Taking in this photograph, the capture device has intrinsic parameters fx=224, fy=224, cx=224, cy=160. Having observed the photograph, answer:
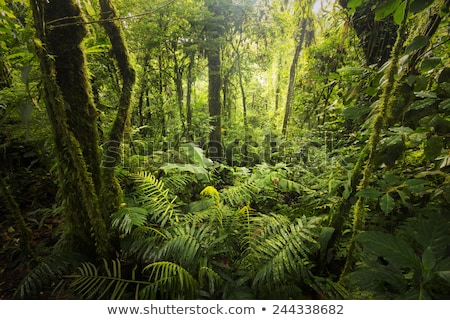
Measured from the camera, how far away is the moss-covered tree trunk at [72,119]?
159cm

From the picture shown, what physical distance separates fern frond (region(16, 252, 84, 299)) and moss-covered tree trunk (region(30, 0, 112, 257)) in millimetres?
114

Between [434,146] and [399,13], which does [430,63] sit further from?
[434,146]

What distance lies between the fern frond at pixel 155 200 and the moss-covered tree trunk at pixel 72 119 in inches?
17.3

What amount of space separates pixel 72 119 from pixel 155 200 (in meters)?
1.06

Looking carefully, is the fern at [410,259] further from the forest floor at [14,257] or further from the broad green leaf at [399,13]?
the forest floor at [14,257]

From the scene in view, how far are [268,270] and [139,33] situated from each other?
183 inches

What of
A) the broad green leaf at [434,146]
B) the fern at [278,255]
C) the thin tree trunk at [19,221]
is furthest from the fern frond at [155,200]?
the broad green leaf at [434,146]

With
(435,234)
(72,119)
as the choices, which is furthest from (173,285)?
(435,234)

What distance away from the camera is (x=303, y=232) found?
2088 millimetres

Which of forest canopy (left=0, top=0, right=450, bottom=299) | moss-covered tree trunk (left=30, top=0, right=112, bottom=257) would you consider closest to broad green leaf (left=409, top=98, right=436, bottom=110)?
forest canopy (left=0, top=0, right=450, bottom=299)

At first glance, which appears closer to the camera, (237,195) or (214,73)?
(237,195)

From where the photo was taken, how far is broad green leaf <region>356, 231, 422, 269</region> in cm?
115

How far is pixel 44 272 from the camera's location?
1.80 metres
